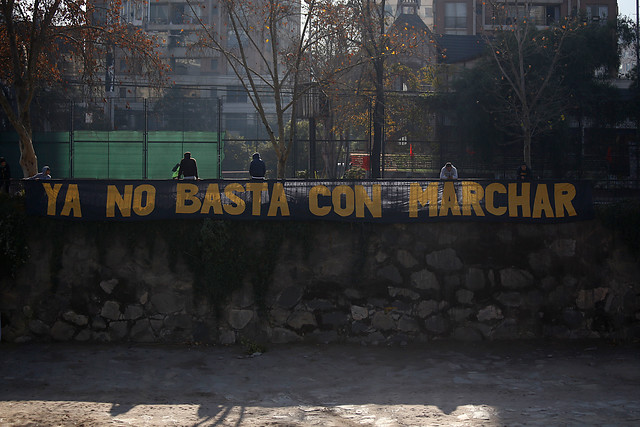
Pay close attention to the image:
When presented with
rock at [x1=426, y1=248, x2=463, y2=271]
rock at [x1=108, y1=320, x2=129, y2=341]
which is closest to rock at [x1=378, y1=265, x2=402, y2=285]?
rock at [x1=426, y1=248, x2=463, y2=271]

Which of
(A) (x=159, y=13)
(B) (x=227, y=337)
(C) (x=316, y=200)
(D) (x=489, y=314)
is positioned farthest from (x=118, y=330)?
(A) (x=159, y=13)

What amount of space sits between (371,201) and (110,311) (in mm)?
4829

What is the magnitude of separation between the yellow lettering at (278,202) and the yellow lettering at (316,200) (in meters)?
0.44

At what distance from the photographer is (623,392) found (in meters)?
8.16

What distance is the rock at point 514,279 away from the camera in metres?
10.6

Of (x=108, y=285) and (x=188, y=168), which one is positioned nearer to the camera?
(x=108, y=285)

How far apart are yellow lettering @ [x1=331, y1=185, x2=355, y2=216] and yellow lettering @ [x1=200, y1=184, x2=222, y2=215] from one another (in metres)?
1.98

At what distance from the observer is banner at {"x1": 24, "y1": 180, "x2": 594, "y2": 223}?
10633 millimetres

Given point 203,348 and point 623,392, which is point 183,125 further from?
point 623,392

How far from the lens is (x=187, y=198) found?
34.9 ft

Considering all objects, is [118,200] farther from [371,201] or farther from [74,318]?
[371,201]

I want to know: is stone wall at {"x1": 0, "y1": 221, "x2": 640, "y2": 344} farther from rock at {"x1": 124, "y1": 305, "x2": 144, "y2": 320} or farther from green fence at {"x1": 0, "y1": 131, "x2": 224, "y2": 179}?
green fence at {"x1": 0, "y1": 131, "x2": 224, "y2": 179}

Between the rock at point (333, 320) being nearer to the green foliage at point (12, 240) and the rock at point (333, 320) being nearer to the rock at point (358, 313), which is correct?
the rock at point (358, 313)

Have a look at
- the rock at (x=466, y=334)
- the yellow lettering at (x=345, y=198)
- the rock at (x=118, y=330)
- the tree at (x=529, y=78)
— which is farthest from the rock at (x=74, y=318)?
the tree at (x=529, y=78)
